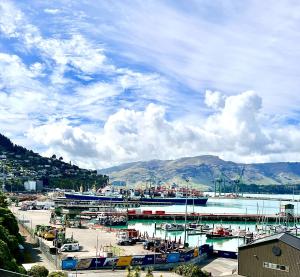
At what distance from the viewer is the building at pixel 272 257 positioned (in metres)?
33.5

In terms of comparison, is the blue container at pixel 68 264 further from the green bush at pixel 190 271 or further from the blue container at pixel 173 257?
the blue container at pixel 173 257

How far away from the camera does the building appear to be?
33.5 m

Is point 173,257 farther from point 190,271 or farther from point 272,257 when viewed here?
point 272,257

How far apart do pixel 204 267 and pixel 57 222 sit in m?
55.7

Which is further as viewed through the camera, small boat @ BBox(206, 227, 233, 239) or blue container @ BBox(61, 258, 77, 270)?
small boat @ BBox(206, 227, 233, 239)

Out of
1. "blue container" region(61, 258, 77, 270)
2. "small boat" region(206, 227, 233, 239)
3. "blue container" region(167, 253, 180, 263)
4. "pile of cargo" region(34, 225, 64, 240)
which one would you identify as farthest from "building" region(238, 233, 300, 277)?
"small boat" region(206, 227, 233, 239)

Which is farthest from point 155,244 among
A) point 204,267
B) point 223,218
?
point 223,218

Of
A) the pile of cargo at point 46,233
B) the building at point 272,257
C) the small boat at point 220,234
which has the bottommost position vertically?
the small boat at point 220,234

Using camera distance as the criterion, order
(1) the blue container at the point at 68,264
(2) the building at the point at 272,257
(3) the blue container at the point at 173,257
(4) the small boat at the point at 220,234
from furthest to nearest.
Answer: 1. (4) the small boat at the point at 220,234
2. (3) the blue container at the point at 173,257
3. (1) the blue container at the point at 68,264
4. (2) the building at the point at 272,257

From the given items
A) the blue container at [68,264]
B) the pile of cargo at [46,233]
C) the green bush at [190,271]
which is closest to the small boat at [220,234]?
the pile of cargo at [46,233]

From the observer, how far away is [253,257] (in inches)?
1436

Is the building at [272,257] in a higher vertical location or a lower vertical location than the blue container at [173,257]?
higher

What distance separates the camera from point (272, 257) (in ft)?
114

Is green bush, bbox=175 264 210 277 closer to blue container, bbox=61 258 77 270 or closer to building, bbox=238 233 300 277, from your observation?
building, bbox=238 233 300 277
